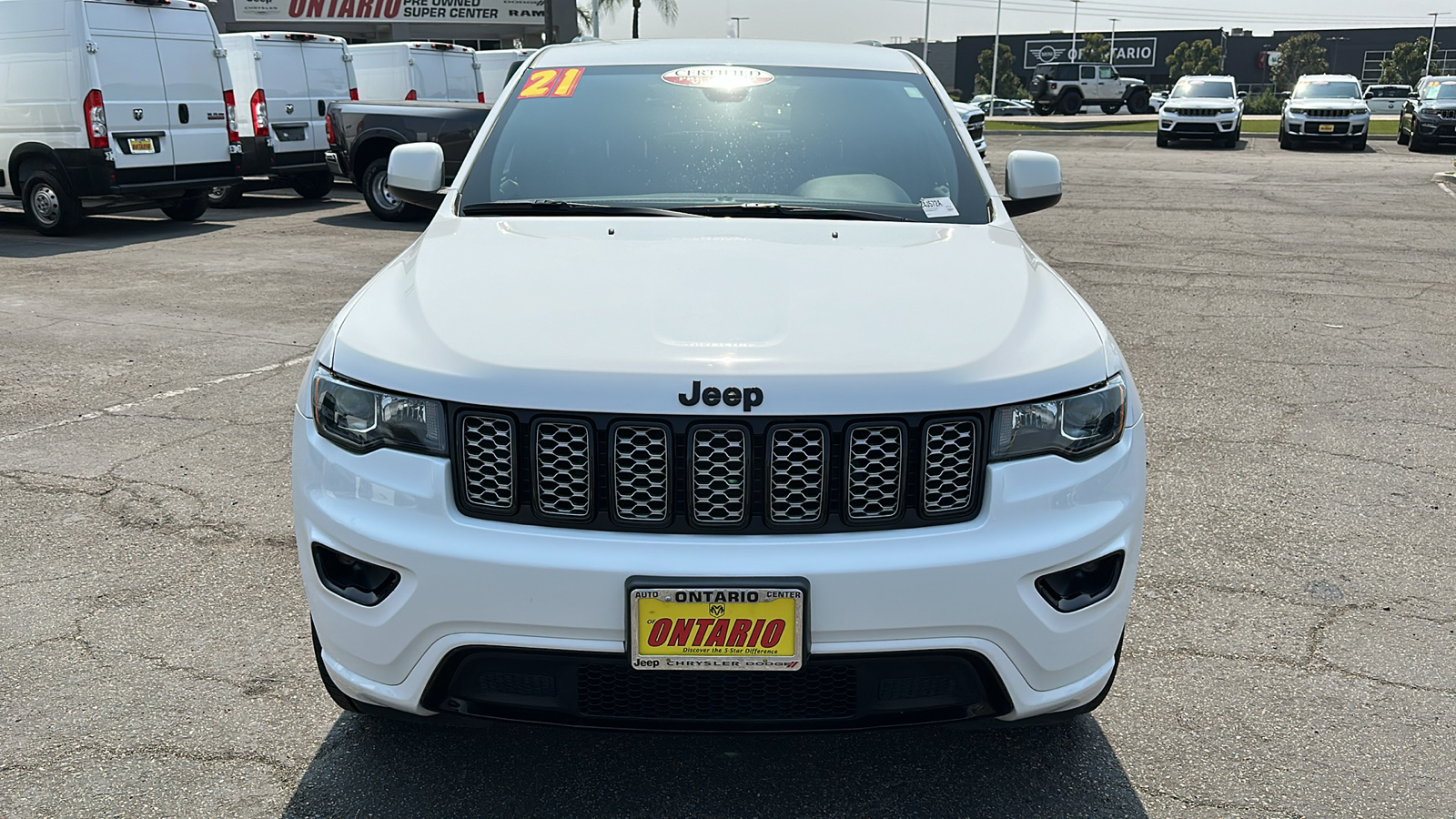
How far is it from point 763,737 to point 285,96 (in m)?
14.8

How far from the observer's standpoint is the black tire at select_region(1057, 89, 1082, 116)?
55.2 m

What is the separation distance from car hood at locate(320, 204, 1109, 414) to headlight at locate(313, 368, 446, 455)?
39 mm

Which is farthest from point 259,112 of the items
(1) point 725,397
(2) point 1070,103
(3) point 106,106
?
(2) point 1070,103

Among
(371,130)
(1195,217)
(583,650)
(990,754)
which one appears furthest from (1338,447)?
(371,130)

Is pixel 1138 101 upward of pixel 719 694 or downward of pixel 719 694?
downward

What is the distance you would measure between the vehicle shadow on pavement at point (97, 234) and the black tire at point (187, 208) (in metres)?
0.08

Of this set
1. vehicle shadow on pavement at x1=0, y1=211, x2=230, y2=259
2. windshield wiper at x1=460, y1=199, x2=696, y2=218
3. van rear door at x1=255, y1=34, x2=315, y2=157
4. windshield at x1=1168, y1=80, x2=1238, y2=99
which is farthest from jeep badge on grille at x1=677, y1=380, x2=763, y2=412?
windshield at x1=1168, y1=80, x2=1238, y2=99

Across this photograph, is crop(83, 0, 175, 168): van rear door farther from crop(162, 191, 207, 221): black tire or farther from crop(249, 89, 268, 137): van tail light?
crop(249, 89, 268, 137): van tail light

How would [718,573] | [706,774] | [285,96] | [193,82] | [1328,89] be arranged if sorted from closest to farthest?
1. [718,573]
2. [706,774]
3. [193,82]
4. [285,96]
5. [1328,89]

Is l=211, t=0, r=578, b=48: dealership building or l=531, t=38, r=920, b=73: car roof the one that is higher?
l=531, t=38, r=920, b=73: car roof

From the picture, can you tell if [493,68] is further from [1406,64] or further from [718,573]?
[1406,64]

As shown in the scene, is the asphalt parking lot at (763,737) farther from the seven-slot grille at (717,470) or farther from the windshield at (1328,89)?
the windshield at (1328,89)

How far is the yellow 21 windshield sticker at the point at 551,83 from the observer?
13.0 ft

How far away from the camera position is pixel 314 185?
16594 mm
